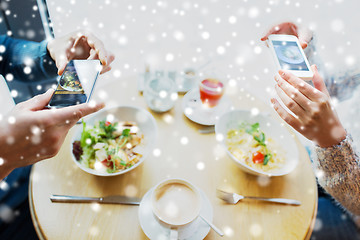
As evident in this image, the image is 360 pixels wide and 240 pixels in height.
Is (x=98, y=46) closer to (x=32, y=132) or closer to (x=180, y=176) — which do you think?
(x=32, y=132)

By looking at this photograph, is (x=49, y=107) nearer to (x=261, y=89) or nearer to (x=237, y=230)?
(x=237, y=230)

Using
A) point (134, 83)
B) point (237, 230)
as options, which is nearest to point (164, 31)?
point (134, 83)

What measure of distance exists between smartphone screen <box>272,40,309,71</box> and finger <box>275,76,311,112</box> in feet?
0.35

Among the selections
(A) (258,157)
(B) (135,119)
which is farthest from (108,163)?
(A) (258,157)

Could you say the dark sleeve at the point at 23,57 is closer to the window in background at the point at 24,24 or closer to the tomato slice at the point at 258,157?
the window in background at the point at 24,24

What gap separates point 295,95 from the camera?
1051 millimetres

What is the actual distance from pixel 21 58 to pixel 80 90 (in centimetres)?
65

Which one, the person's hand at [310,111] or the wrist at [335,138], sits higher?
the person's hand at [310,111]

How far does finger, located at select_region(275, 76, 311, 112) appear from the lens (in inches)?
40.6

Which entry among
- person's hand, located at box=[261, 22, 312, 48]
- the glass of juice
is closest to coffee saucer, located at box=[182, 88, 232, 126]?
the glass of juice

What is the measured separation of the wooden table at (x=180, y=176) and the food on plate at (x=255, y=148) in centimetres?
5

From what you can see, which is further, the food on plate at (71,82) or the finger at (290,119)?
the finger at (290,119)

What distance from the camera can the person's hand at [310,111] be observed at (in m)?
1.02

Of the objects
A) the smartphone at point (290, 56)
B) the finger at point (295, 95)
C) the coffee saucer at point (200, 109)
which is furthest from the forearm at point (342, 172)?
the coffee saucer at point (200, 109)
